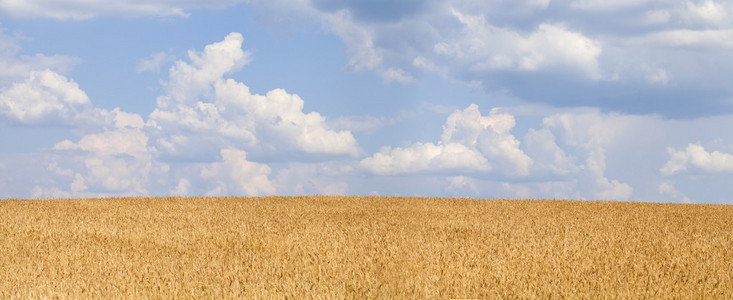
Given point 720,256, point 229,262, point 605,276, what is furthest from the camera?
point 720,256

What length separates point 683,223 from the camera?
620 inches

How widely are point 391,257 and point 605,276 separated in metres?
2.92

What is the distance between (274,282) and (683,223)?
12302mm

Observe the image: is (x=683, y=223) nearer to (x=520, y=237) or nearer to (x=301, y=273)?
(x=520, y=237)

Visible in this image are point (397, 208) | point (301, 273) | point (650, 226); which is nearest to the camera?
point (301, 273)

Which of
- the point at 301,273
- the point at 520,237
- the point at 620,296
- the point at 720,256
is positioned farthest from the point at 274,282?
the point at 720,256

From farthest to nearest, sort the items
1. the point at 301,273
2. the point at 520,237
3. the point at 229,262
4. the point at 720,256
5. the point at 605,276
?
1. the point at 520,237
2. the point at 720,256
3. the point at 229,262
4. the point at 301,273
5. the point at 605,276

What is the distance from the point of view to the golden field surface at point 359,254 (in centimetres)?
722

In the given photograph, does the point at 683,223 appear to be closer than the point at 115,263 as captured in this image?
No

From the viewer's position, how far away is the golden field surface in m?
7.22

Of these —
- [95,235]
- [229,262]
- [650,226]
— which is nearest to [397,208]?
[650,226]

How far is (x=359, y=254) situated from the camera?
9.43 metres

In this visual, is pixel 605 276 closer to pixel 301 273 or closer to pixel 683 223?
pixel 301 273

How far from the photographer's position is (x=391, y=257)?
916 centimetres
